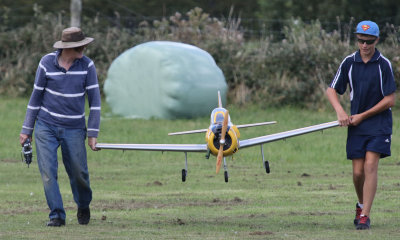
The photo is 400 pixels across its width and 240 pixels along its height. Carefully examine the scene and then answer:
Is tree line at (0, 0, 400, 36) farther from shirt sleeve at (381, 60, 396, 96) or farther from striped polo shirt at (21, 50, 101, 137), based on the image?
shirt sleeve at (381, 60, 396, 96)

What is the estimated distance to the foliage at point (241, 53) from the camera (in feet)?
75.2

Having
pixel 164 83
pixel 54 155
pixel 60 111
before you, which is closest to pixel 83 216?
pixel 54 155

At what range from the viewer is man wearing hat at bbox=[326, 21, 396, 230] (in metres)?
8.01

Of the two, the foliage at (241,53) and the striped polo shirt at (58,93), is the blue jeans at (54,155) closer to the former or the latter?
the striped polo shirt at (58,93)

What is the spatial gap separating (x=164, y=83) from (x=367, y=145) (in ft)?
42.9

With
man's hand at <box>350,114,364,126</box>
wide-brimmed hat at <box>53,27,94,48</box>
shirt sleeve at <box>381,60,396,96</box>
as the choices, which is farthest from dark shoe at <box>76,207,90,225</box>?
shirt sleeve at <box>381,60,396,96</box>

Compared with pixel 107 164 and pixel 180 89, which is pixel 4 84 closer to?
pixel 180 89

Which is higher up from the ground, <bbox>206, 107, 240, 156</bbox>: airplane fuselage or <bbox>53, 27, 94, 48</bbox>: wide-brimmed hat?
<bbox>53, 27, 94, 48</bbox>: wide-brimmed hat

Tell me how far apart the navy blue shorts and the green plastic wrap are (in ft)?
41.1

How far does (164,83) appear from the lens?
20906 mm

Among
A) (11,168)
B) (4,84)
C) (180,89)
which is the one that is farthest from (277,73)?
(11,168)

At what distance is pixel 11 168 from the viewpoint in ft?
47.1

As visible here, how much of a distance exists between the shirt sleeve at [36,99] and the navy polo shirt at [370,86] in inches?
114

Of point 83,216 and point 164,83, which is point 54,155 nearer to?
point 83,216
